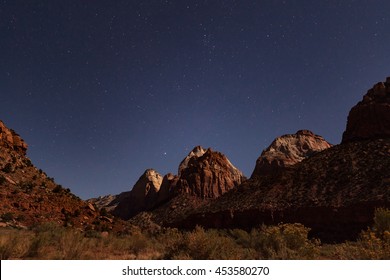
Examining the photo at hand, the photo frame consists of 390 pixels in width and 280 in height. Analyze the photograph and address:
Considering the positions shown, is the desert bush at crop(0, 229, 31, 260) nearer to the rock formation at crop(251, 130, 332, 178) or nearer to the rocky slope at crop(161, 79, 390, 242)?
the rocky slope at crop(161, 79, 390, 242)

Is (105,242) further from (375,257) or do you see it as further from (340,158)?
(340,158)

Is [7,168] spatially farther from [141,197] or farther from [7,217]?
[141,197]

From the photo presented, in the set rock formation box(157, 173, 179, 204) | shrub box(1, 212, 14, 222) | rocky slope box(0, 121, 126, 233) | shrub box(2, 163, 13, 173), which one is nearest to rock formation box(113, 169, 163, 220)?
rock formation box(157, 173, 179, 204)

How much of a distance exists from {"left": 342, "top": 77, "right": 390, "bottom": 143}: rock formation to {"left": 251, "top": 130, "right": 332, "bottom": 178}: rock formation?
34330mm

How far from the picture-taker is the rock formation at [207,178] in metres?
78.4

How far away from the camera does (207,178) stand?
79.9 meters

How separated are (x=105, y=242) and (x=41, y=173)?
92.5 feet

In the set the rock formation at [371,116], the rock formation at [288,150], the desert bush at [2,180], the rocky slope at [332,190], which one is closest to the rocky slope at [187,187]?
the rock formation at [288,150]

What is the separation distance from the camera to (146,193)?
9931cm

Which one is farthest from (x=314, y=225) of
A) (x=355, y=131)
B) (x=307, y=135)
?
(x=307, y=135)

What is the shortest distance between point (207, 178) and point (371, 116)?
130 ft

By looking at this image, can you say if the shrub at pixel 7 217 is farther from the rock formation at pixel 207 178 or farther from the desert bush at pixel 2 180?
the rock formation at pixel 207 178

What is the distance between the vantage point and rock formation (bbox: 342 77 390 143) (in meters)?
47.6

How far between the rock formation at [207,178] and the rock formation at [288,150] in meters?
9.26
